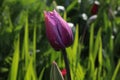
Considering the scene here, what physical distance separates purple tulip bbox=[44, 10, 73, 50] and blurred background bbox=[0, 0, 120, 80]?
1.02ft

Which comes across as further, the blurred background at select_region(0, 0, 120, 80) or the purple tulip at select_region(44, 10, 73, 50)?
the blurred background at select_region(0, 0, 120, 80)

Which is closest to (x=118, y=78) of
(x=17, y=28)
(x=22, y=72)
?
(x=22, y=72)

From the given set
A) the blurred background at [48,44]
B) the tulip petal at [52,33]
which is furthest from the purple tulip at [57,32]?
the blurred background at [48,44]

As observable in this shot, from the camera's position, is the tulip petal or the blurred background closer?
the tulip petal

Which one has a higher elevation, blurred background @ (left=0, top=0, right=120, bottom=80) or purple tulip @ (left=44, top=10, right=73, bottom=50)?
purple tulip @ (left=44, top=10, right=73, bottom=50)

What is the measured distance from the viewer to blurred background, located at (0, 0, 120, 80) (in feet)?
4.30

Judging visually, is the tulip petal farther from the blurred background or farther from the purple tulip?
the blurred background

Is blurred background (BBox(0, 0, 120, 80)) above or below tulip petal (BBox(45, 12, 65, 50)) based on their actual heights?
below

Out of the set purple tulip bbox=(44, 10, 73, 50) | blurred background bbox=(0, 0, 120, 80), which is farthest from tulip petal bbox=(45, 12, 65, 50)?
blurred background bbox=(0, 0, 120, 80)

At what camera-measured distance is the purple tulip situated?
0.87 metres

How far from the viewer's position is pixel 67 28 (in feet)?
2.97

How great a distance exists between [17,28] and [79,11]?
0.49 m

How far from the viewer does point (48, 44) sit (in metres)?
1.59

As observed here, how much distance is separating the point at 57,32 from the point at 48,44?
71 cm
